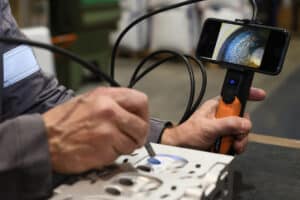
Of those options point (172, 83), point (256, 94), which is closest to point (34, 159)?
point (256, 94)

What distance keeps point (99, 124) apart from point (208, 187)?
111mm

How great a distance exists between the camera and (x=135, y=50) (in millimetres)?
3768

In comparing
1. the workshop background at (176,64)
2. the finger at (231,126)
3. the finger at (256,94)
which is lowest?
the workshop background at (176,64)

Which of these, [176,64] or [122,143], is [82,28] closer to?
[176,64]

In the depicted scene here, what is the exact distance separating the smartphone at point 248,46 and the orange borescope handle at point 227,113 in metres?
0.05

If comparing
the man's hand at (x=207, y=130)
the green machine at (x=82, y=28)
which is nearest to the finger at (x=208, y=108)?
the man's hand at (x=207, y=130)

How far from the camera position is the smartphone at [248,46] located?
0.63 meters

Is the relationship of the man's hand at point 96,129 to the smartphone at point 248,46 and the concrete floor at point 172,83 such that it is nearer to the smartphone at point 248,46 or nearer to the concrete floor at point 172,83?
the smartphone at point 248,46

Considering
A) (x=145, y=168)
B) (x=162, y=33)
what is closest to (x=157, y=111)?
(x=162, y=33)

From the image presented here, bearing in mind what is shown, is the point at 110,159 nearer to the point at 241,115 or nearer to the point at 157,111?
the point at 241,115

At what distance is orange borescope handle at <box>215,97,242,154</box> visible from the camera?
2.18ft

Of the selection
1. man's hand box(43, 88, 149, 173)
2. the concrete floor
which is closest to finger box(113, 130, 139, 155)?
man's hand box(43, 88, 149, 173)

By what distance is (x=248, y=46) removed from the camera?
64 cm

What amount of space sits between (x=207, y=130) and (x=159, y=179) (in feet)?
0.63
